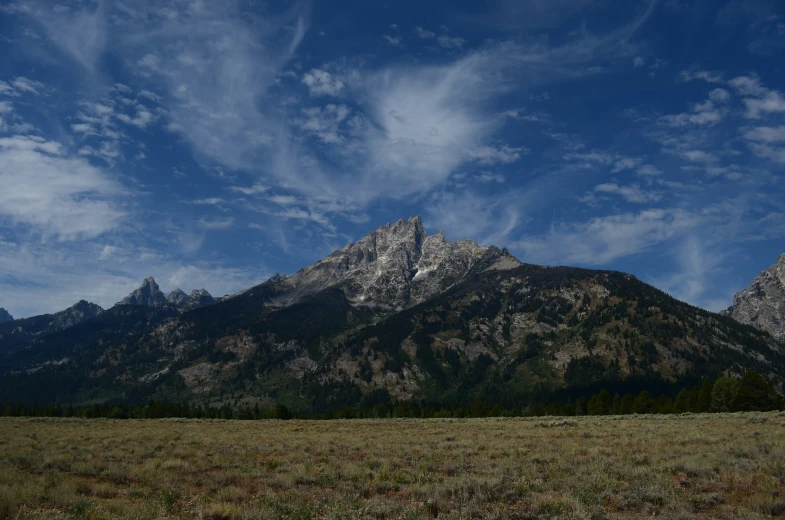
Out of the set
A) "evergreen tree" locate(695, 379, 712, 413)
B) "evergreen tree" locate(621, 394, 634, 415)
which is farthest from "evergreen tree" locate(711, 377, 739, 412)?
"evergreen tree" locate(621, 394, 634, 415)

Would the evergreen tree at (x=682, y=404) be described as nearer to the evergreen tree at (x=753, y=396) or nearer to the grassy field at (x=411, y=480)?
the evergreen tree at (x=753, y=396)

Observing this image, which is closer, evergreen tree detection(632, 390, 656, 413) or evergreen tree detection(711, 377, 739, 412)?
evergreen tree detection(711, 377, 739, 412)

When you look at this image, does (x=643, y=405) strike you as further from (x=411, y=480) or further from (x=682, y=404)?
(x=411, y=480)

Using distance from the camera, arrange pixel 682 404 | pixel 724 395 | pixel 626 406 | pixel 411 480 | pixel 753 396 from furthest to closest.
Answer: pixel 626 406 < pixel 682 404 < pixel 724 395 < pixel 753 396 < pixel 411 480

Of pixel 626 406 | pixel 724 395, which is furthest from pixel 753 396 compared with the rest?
pixel 626 406

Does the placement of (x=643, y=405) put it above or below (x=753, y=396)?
below

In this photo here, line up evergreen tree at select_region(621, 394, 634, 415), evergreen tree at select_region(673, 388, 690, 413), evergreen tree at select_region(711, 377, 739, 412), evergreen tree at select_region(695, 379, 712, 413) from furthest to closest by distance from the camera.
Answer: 1. evergreen tree at select_region(621, 394, 634, 415)
2. evergreen tree at select_region(673, 388, 690, 413)
3. evergreen tree at select_region(695, 379, 712, 413)
4. evergreen tree at select_region(711, 377, 739, 412)

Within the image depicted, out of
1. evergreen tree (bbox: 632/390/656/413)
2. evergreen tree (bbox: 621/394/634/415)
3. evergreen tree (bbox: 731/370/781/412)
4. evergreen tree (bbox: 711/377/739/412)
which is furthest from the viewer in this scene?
evergreen tree (bbox: 621/394/634/415)

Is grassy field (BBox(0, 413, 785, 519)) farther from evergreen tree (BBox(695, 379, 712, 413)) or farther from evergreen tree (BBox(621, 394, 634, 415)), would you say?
evergreen tree (BBox(621, 394, 634, 415))

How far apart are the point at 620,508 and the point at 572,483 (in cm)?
242

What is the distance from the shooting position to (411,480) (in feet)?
55.9

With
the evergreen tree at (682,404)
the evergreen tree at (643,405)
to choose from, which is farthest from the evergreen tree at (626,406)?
the evergreen tree at (682,404)

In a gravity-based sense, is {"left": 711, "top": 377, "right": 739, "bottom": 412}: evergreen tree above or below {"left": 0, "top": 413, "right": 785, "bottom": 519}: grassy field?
above

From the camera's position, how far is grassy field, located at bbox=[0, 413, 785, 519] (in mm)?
12641
